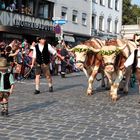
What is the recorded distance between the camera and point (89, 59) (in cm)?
1491

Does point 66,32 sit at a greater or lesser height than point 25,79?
greater

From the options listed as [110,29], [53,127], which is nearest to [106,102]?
[53,127]

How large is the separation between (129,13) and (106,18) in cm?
2476

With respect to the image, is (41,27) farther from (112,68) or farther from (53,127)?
(53,127)

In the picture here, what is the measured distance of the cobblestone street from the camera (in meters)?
8.30

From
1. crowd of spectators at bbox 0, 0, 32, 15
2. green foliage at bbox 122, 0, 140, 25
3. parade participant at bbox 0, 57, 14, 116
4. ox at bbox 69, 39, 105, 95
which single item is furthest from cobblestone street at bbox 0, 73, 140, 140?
green foliage at bbox 122, 0, 140, 25

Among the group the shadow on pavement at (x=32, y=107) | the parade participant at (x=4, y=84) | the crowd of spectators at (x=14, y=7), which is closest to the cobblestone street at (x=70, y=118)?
the shadow on pavement at (x=32, y=107)

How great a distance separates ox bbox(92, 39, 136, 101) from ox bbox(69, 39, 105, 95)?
34cm

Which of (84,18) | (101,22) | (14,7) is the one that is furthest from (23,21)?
(101,22)

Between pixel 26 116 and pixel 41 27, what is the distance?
28650 millimetres

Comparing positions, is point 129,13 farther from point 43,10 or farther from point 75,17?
point 43,10

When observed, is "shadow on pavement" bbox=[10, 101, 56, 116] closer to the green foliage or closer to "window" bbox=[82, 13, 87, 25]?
"window" bbox=[82, 13, 87, 25]

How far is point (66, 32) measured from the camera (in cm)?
4359

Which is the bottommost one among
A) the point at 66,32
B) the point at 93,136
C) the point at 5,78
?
the point at 93,136
